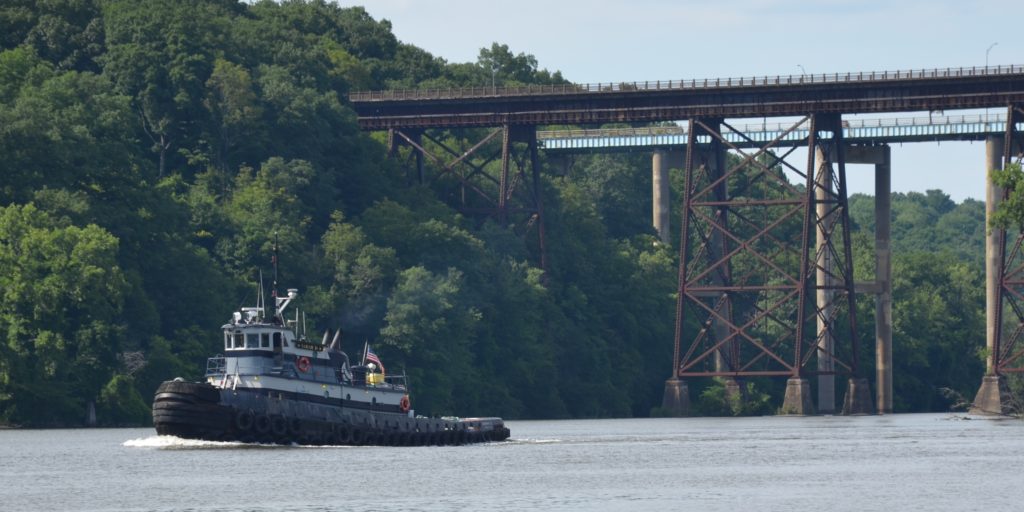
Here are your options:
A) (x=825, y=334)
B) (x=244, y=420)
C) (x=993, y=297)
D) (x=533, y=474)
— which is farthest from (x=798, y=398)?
(x=533, y=474)

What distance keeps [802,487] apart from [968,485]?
248 inches

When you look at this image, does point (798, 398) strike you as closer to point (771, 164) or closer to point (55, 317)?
point (771, 164)

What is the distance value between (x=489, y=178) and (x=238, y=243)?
31.6 meters

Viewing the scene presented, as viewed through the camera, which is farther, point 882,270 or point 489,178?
point 489,178

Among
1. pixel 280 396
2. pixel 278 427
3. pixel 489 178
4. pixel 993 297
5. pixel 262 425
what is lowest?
pixel 278 427

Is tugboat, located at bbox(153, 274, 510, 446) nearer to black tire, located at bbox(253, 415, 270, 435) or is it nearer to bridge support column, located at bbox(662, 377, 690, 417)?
black tire, located at bbox(253, 415, 270, 435)

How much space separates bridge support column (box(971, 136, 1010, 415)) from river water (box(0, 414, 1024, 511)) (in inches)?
1024

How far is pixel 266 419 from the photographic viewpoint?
99.7 m

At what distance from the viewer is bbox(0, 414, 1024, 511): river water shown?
75625 mm

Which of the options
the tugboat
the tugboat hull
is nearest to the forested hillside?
the tugboat

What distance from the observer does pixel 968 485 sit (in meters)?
81.8

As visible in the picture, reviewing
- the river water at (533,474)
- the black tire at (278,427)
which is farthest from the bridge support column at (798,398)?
the black tire at (278,427)

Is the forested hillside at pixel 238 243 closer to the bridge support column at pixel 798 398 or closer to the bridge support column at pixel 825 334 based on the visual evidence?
the bridge support column at pixel 825 334

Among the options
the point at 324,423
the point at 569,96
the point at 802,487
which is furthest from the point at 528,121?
the point at 802,487
